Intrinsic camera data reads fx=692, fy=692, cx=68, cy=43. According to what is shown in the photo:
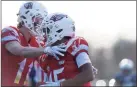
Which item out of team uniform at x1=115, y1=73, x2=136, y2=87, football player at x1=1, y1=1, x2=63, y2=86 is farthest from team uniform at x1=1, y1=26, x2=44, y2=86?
team uniform at x1=115, y1=73, x2=136, y2=87

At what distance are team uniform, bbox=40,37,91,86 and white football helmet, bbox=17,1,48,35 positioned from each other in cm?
123

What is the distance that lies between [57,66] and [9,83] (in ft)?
4.78

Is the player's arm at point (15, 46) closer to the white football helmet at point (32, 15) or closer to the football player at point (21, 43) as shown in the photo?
the football player at point (21, 43)

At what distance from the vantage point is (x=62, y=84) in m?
6.35

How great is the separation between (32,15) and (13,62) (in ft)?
2.04

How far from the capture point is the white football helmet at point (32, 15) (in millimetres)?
7860

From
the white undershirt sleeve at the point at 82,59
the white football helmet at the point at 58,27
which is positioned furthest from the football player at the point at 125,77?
the white undershirt sleeve at the point at 82,59

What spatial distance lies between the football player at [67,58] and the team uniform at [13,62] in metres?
0.98

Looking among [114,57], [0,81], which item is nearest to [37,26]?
[0,81]

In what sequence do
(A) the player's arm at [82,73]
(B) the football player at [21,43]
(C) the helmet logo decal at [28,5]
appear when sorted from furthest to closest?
(C) the helmet logo decal at [28,5] → (B) the football player at [21,43] → (A) the player's arm at [82,73]

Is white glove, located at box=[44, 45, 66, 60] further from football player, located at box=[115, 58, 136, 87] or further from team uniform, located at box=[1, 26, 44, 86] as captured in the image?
football player, located at box=[115, 58, 136, 87]

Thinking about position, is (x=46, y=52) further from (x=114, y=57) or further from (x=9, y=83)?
(x=114, y=57)

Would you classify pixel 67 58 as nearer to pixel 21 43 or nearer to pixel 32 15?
pixel 21 43

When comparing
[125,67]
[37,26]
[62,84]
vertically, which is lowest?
[62,84]
